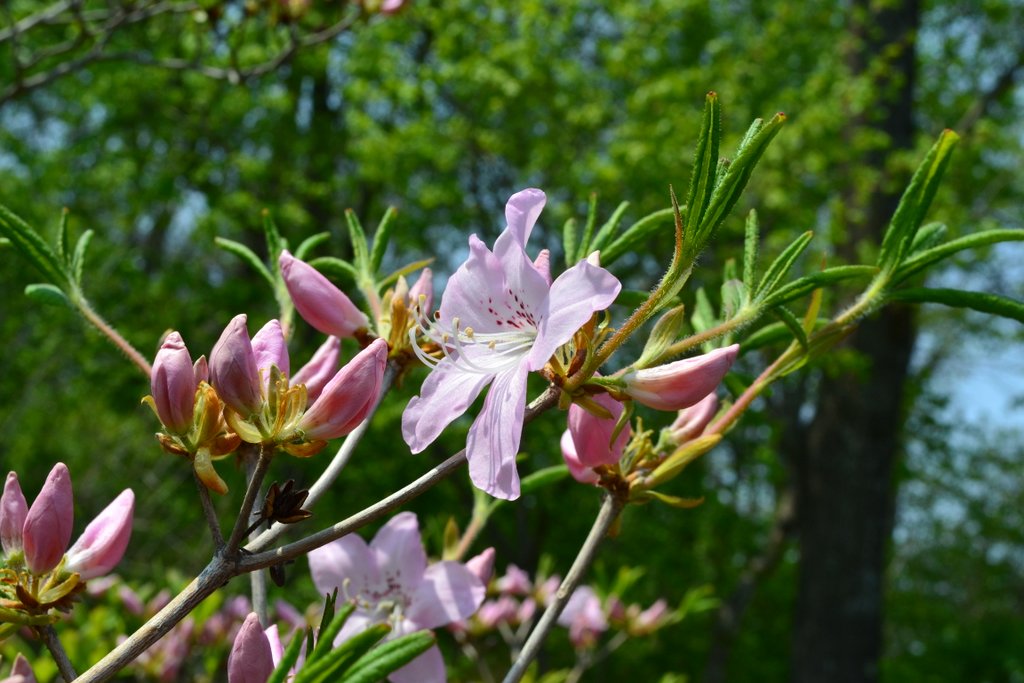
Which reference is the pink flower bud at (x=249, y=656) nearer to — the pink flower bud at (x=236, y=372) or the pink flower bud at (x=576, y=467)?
the pink flower bud at (x=236, y=372)

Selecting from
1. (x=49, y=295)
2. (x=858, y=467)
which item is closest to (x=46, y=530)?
(x=49, y=295)

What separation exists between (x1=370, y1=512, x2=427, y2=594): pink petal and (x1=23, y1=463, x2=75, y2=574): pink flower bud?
0.58 m

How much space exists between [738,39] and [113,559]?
13.4 metres

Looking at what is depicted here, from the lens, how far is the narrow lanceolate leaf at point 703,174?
0.87 metres

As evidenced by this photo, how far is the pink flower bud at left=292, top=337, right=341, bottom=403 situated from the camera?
3.54 feet

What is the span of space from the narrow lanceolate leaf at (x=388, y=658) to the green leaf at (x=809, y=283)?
478mm

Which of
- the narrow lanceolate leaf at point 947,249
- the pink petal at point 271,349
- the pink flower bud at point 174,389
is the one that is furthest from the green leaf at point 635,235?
the pink flower bud at point 174,389

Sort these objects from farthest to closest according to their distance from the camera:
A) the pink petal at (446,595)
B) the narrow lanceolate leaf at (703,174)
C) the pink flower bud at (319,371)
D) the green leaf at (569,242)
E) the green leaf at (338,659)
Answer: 1. the pink petal at (446,595)
2. the green leaf at (569,242)
3. the pink flower bud at (319,371)
4. the narrow lanceolate leaf at (703,174)
5. the green leaf at (338,659)

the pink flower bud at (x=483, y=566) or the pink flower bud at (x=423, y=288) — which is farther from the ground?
the pink flower bud at (x=423, y=288)

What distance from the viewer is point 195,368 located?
981mm

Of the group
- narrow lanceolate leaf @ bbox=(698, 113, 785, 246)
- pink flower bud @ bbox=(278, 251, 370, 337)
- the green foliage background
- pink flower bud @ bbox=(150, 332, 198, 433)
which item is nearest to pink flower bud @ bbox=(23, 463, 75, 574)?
pink flower bud @ bbox=(150, 332, 198, 433)

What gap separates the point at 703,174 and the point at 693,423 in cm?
41

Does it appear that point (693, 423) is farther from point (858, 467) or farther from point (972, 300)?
point (858, 467)

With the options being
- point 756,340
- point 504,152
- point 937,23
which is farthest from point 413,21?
point 756,340
